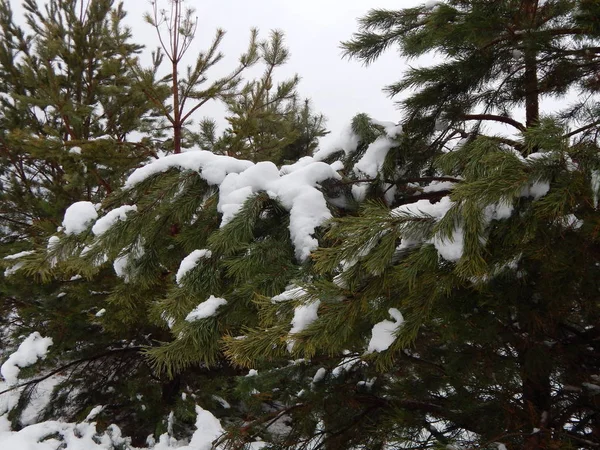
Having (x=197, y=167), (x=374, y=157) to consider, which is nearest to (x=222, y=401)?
(x=197, y=167)

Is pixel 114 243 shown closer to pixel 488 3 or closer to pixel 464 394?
pixel 464 394

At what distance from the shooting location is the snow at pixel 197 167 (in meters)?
1.99

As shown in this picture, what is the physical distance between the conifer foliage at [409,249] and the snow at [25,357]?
92.4 inches

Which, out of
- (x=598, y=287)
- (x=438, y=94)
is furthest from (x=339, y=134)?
(x=598, y=287)

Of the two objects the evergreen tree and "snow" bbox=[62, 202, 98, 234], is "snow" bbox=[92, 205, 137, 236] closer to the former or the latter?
"snow" bbox=[62, 202, 98, 234]

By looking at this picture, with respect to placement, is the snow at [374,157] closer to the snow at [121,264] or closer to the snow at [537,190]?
the snow at [537,190]

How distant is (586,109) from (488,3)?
1045 millimetres

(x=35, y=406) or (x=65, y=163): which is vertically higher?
(x=65, y=163)

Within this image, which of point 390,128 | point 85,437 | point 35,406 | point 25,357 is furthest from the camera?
point 35,406

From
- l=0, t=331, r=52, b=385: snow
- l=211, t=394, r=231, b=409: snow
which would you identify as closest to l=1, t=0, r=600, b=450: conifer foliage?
l=211, t=394, r=231, b=409: snow

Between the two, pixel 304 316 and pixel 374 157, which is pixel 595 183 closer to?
pixel 304 316

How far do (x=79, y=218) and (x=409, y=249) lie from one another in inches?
59.9

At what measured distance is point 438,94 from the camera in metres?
2.70

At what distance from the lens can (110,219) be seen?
183 centimetres
